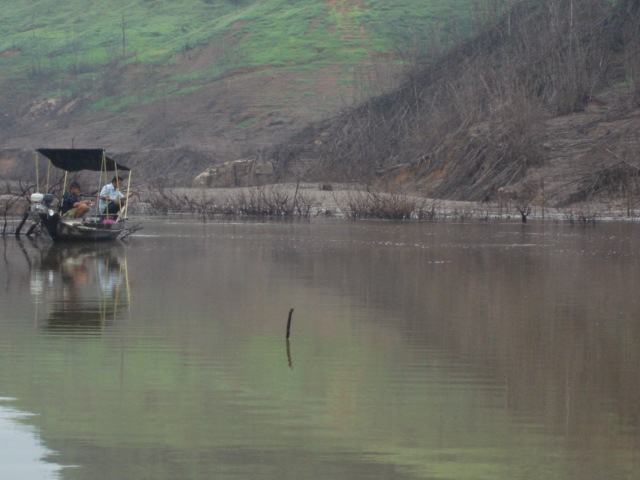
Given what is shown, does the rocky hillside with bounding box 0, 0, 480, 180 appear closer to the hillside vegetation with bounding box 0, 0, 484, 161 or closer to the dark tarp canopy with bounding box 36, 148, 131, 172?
the hillside vegetation with bounding box 0, 0, 484, 161

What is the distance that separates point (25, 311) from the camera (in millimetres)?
11016

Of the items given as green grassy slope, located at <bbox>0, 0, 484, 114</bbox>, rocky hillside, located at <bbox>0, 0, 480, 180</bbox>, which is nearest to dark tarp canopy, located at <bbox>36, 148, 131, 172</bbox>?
rocky hillside, located at <bbox>0, 0, 480, 180</bbox>

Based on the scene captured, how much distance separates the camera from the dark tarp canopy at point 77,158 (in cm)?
2219

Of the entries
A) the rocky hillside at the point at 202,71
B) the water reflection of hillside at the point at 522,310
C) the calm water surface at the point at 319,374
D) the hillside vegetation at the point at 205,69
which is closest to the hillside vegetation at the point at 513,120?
the rocky hillside at the point at 202,71

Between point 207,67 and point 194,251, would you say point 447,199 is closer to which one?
point 194,251

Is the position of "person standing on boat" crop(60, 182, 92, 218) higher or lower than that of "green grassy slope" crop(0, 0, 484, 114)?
lower

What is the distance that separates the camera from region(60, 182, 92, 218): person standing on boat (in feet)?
→ 74.2

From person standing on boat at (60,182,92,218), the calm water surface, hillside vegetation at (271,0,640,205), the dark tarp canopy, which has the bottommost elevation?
the calm water surface

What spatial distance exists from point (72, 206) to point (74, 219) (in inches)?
34.3

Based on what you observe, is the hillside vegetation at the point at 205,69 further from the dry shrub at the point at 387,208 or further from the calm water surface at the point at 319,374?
the calm water surface at the point at 319,374

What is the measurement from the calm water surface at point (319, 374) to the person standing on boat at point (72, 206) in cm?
681

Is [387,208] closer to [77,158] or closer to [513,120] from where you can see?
[513,120]

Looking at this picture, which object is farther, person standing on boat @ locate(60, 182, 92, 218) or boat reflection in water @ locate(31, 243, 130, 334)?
person standing on boat @ locate(60, 182, 92, 218)

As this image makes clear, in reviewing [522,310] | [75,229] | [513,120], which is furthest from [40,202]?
[513,120]
